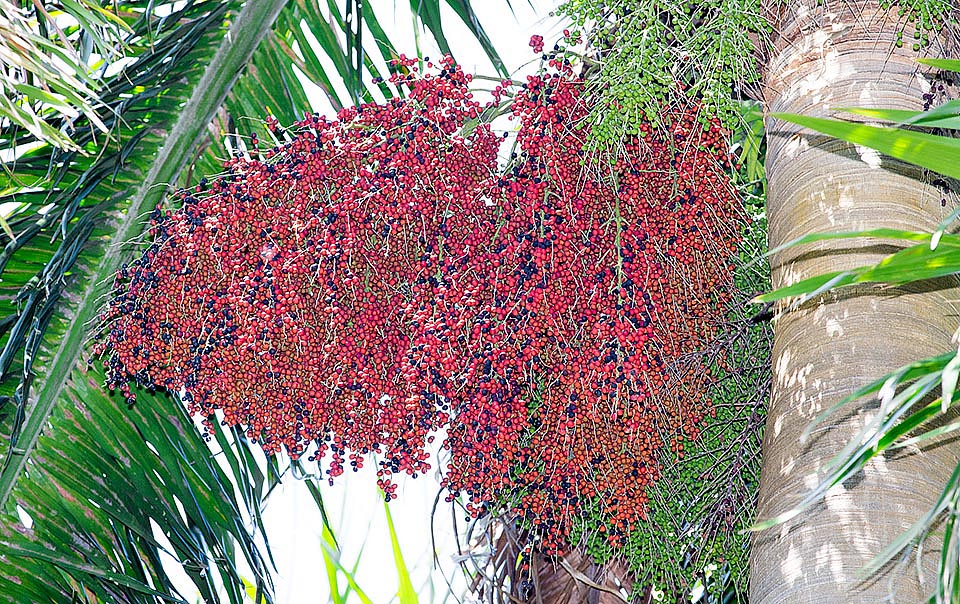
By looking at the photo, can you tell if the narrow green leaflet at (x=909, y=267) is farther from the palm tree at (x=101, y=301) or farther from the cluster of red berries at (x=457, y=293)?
the palm tree at (x=101, y=301)

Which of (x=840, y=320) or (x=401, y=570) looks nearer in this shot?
(x=840, y=320)

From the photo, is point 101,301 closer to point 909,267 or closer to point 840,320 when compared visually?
point 840,320

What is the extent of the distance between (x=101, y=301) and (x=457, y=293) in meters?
1.03

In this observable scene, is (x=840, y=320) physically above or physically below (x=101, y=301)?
below

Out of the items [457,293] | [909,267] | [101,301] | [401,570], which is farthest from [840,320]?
[401,570]

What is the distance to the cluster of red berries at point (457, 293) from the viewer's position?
2.04 m

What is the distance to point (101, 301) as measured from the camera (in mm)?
2541

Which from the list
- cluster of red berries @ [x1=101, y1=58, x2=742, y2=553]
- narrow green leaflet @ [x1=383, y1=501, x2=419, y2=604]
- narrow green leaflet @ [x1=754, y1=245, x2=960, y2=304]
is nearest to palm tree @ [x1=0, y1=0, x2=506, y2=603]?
cluster of red berries @ [x1=101, y1=58, x2=742, y2=553]

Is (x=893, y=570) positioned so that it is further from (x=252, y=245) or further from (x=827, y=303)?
(x=252, y=245)

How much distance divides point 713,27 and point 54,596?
75.8 inches

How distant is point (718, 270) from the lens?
225 cm

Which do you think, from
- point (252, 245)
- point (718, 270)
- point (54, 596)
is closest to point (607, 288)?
point (718, 270)

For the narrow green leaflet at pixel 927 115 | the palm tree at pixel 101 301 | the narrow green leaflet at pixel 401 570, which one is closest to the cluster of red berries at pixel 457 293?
the palm tree at pixel 101 301

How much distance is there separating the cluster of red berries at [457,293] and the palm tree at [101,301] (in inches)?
10.4
